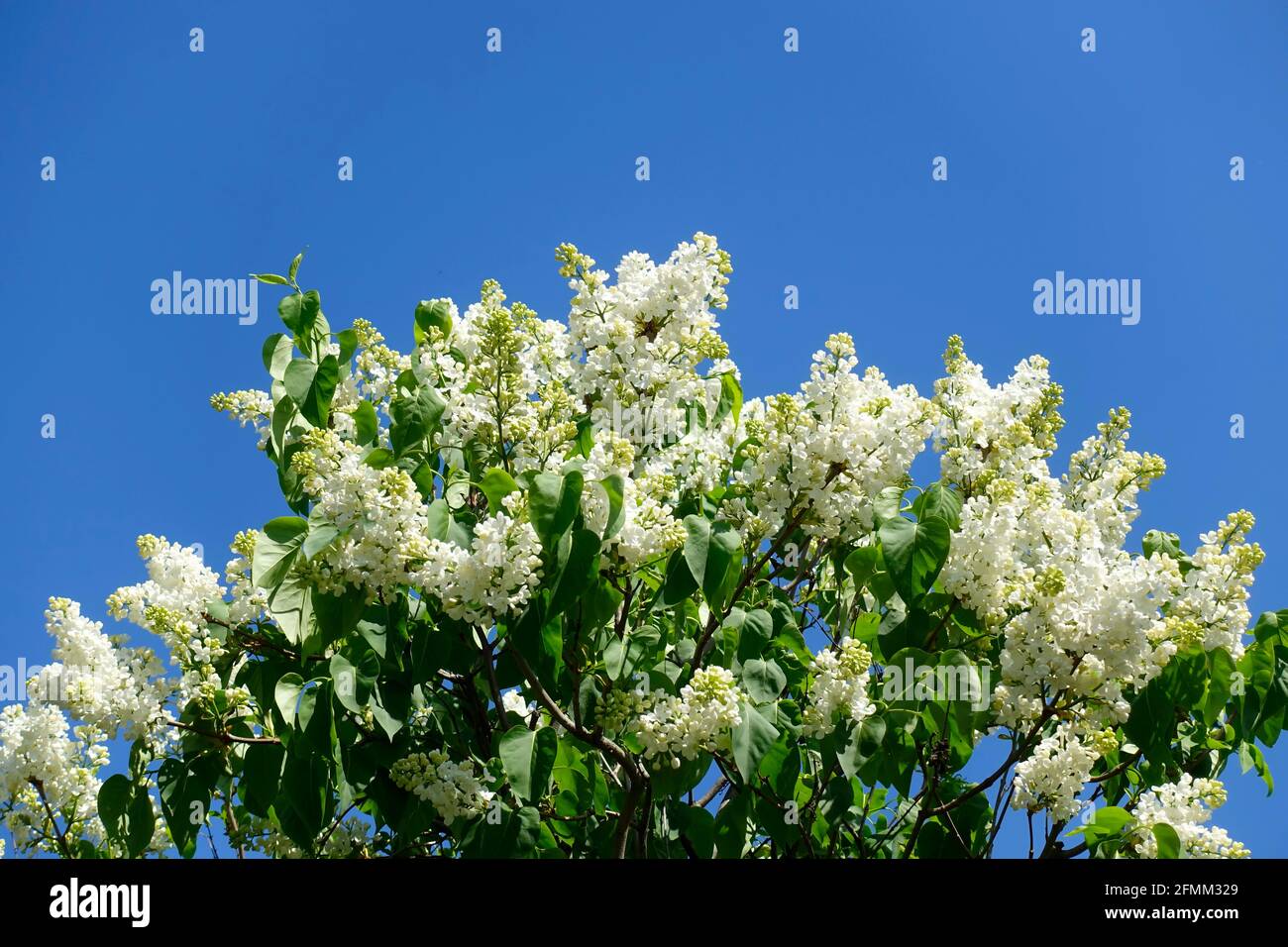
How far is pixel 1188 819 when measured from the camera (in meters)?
3.73

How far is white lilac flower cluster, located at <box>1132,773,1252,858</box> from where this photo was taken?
12.1 ft

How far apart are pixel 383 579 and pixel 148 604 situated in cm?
95

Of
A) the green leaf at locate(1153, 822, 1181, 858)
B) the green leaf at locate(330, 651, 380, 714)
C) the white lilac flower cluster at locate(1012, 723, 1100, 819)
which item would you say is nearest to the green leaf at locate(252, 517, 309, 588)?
the green leaf at locate(330, 651, 380, 714)

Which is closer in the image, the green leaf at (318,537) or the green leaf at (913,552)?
the green leaf at (318,537)

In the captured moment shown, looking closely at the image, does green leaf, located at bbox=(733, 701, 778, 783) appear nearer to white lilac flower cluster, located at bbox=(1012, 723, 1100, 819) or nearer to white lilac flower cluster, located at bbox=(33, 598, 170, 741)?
white lilac flower cluster, located at bbox=(1012, 723, 1100, 819)

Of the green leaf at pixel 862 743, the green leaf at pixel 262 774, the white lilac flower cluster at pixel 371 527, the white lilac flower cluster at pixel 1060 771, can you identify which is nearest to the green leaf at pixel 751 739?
the green leaf at pixel 862 743

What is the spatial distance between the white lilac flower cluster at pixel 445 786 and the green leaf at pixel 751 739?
2.60 feet

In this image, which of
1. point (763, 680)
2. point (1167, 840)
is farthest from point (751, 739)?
point (1167, 840)

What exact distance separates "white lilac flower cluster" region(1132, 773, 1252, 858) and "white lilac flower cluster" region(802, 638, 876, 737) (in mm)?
867

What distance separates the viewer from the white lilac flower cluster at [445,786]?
3699 mm

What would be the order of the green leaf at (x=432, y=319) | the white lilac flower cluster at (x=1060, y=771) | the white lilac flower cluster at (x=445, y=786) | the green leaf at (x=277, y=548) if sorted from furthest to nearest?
1. the green leaf at (x=432, y=319)
2. the white lilac flower cluster at (x=445, y=786)
3. the white lilac flower cluster at (x=1060, y=771)
4. the green leaf at (x=277, y=548)

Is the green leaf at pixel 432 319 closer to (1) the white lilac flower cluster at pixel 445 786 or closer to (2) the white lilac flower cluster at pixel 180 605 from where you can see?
(2) the white lilac flower cluster at pixel 180 605

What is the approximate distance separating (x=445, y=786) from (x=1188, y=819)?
2.15 meters
